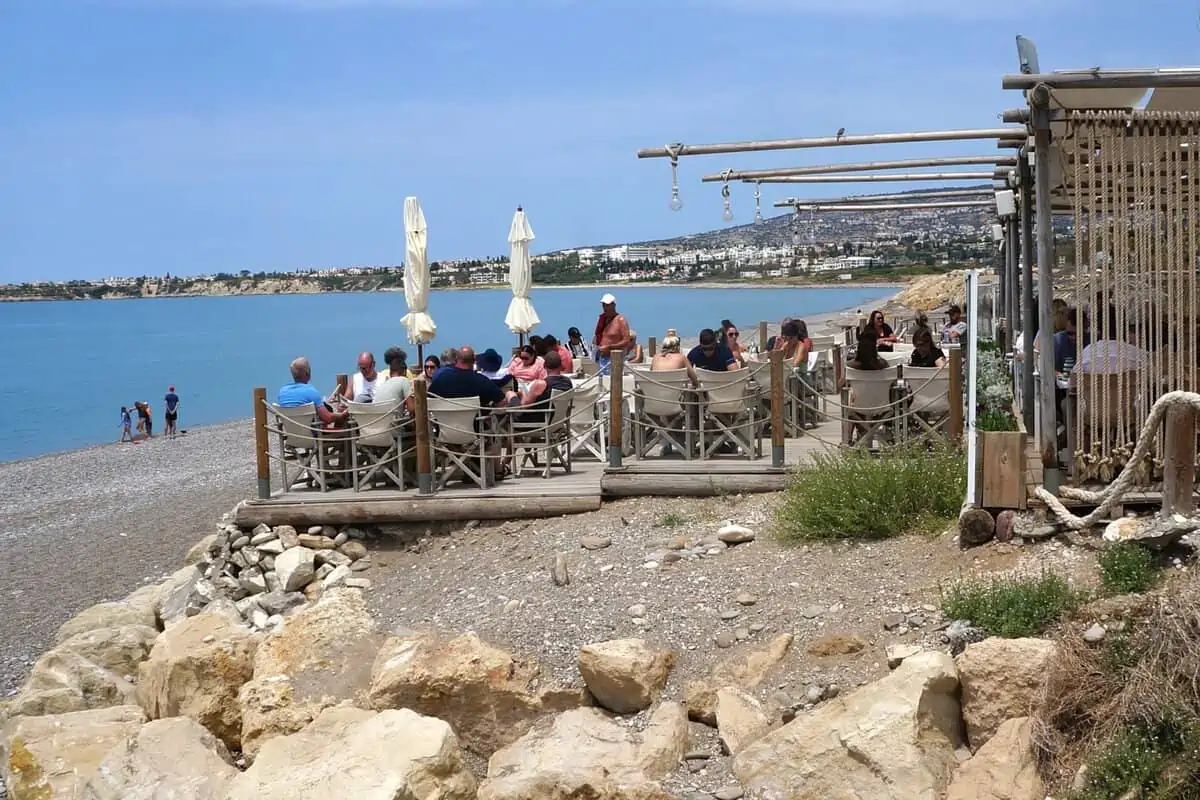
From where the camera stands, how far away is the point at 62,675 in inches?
404

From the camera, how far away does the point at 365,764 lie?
689cm

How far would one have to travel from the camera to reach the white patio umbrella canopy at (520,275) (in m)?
17.2

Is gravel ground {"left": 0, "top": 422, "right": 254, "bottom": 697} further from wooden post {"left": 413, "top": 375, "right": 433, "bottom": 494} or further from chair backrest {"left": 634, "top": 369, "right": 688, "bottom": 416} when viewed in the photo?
chair backrest {"left": 634, "top": 369, "right": 688, "bottom": 416}

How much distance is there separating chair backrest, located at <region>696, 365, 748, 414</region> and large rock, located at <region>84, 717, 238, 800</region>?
492 cm

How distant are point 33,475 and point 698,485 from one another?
24.6m

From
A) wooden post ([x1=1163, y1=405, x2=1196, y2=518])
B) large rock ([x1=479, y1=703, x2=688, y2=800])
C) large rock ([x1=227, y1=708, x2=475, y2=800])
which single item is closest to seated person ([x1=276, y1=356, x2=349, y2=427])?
large rock ([x1=227, y1=708, x2=475, y2=800])

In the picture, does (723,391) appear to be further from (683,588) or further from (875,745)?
(875,745)

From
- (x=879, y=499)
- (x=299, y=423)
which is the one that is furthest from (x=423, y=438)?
(x=879, y=499)

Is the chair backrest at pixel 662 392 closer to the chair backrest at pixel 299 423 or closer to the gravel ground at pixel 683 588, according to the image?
the gravel ground at pixel 683 588

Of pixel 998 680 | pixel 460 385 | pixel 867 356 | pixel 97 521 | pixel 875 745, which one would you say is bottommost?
pixel 97 521

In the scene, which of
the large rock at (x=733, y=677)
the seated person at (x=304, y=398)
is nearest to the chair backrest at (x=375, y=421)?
the seated person at (x=304, y=398)

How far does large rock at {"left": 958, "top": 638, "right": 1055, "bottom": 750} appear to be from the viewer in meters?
6.49

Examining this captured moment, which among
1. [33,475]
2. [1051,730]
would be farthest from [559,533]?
[33,475]

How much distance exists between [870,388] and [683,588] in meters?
3.02
